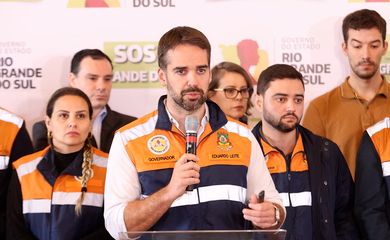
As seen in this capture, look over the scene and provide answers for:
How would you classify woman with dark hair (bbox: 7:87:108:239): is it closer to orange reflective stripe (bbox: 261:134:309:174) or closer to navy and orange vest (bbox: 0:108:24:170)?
navy and orange vest (bbox: 0:108:24:170)

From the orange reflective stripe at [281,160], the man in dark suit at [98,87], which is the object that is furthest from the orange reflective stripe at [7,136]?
the orange reflective stripe at [281,160]

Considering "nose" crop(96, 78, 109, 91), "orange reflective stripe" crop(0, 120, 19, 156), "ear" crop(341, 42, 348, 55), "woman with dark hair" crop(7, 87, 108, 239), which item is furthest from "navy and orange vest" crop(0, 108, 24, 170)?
"ear" crop(341, 42, 348, 55)

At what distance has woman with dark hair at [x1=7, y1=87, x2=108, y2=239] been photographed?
358 centimetres

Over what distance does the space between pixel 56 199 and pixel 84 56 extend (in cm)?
134

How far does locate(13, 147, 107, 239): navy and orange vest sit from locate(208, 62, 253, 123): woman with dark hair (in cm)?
104

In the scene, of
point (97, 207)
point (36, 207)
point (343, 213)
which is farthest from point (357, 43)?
point (36, 207)

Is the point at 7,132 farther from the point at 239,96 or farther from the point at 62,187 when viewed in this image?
the point at 239,96

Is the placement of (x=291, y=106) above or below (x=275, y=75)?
below

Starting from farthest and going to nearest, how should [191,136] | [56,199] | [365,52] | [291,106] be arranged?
[365,52]
[291,106]
[56,199]
[191,136]

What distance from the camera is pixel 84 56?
15.1 ft

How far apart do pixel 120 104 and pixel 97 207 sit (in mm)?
1360

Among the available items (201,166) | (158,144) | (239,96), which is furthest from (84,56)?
(201,166)

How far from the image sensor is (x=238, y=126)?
3.02 metres

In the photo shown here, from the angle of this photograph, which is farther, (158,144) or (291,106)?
(291,106)
